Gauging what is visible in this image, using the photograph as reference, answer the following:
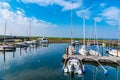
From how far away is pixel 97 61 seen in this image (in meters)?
50.8

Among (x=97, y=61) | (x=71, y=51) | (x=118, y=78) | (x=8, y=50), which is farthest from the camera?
(x=8, y=50)

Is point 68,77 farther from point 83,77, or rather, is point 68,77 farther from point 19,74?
point 19,74

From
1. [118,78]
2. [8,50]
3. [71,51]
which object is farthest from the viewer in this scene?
[8,50]

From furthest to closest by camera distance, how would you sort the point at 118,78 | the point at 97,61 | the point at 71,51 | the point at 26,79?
the point at 71,51 < the point at 97,61 < the point at 118,78 < the point at 26,79

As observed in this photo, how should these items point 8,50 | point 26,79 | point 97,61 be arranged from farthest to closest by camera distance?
point 8,50 → point 97,61 → point 26,79

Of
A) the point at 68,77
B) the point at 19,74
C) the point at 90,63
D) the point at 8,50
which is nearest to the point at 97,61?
the point at 90,63

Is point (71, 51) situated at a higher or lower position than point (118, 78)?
higher

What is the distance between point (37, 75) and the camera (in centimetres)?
3981

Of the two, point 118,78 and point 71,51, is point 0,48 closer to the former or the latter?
point 71,51

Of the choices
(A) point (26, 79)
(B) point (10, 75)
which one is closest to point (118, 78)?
(A) point (26, 79)

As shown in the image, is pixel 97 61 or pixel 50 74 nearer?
pixel 50 74

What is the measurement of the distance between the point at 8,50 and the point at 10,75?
4366cm

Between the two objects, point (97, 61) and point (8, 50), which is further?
point (8, 50)

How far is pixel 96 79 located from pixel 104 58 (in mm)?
15222
